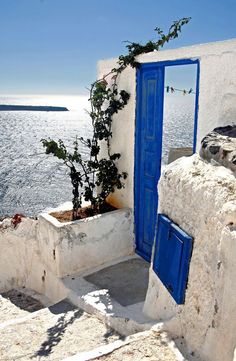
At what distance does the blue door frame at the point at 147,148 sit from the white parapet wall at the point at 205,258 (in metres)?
1.82

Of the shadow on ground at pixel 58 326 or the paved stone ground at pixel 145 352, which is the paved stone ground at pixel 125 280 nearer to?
the shadow on ground at pixel 58 326

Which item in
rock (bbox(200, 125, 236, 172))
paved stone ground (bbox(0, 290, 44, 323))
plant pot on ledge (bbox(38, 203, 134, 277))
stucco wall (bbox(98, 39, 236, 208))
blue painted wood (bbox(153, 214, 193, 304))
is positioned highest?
stucco wall (bbox(98, 39, 236, 208))

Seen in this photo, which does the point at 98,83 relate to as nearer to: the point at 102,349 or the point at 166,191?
the point at 166,191

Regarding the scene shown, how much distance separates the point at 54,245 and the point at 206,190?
9.68 ft

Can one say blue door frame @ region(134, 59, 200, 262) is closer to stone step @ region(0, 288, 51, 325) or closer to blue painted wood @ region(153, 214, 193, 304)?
stone step @ region(0, 288, 51, 325)

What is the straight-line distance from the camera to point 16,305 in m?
5.52

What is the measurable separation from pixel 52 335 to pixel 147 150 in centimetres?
265

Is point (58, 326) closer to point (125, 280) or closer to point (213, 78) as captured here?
point (125, 280)

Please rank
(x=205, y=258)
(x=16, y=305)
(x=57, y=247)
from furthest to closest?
1. (x=16, y=305)
2. (x=57, y=247)
3. (x=205, y=258)

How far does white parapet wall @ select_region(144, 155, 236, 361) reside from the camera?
2.27 meters

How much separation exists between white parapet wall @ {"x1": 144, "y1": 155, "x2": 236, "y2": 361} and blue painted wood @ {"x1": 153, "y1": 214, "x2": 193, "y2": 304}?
2.0 inches

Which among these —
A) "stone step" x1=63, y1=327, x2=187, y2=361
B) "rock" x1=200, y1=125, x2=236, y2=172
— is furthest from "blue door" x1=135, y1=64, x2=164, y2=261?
"stone step" x1=63, y1=327, x2=187, y2=361

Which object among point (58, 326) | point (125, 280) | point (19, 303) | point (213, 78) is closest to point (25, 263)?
point (19, 303)

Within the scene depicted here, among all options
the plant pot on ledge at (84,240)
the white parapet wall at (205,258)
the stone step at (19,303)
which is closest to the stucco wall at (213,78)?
the white parapet wall at (205,258)
